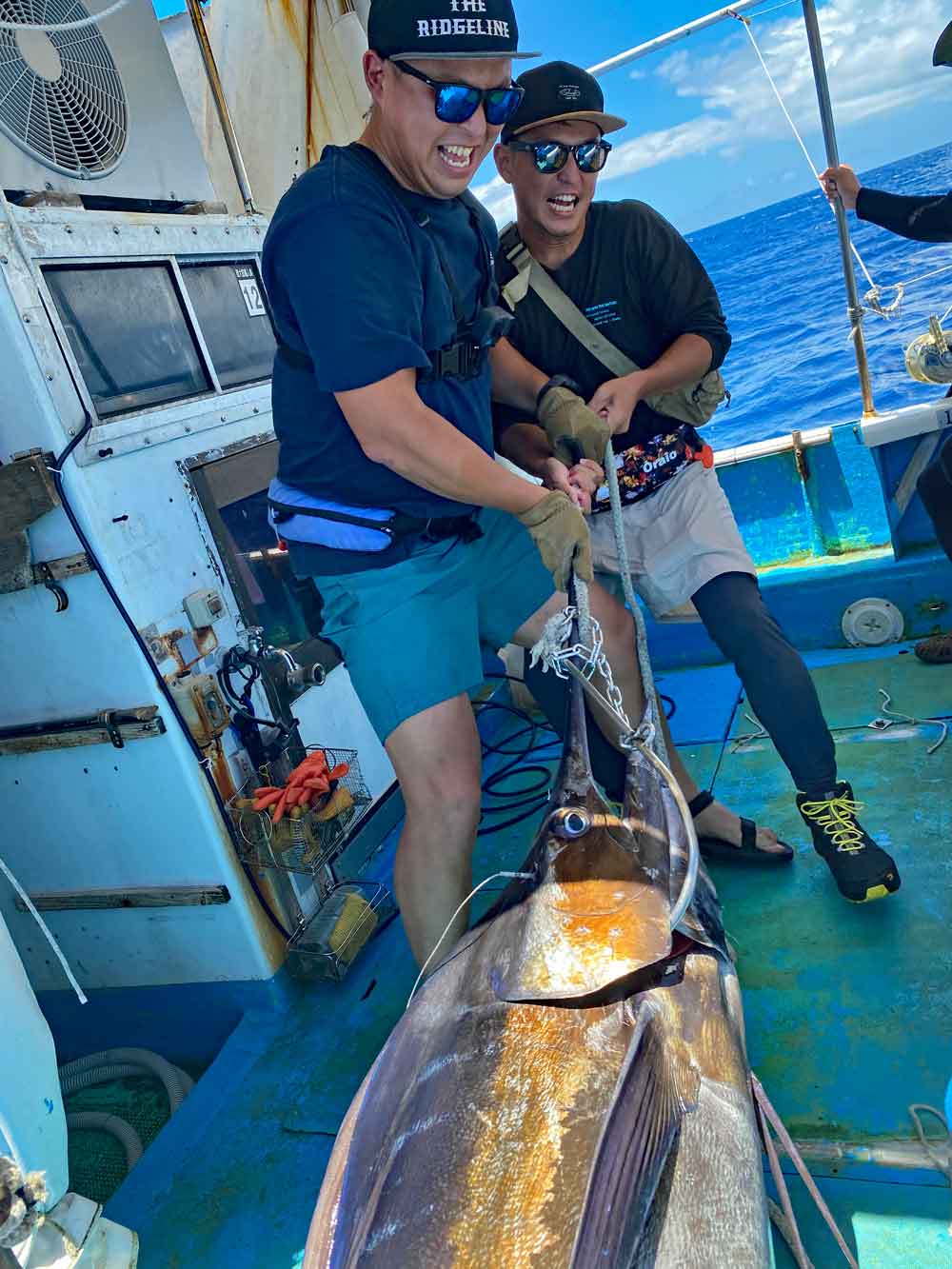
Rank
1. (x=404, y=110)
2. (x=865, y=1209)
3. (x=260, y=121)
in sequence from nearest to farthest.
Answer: (x=865, y=1209) < (x=404, y=110) < (x=260, y=121)

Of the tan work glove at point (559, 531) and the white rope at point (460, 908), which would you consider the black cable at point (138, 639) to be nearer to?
the white rope at point (460, 908)

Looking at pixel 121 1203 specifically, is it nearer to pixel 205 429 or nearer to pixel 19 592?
pixel 19 592

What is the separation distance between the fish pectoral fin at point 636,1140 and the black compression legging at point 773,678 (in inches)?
50.2

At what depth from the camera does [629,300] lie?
10.6 feet

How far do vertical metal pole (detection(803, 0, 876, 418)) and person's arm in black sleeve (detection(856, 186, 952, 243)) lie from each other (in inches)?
7.6

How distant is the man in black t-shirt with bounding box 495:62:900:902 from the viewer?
2.84m

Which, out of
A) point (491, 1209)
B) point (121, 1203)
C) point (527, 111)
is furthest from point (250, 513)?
point (491, 1209)

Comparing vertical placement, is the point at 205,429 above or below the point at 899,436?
above

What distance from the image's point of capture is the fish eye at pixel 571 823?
7.16ft

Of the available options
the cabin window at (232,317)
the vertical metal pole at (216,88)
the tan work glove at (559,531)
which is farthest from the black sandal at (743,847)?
the vertical metal pole at (216,88)

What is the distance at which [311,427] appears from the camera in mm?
2506

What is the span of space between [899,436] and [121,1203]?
4.45 m

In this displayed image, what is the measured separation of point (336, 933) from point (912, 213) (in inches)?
148

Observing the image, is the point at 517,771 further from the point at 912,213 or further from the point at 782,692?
the point at 912,213
